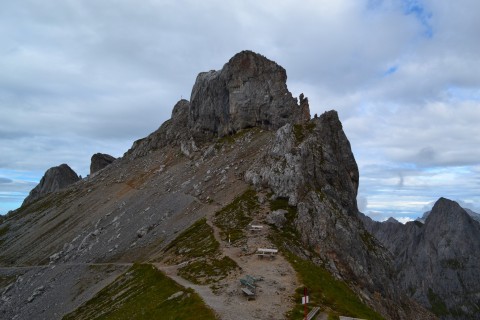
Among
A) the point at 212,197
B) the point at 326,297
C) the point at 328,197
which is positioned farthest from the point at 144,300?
the point at 328,197

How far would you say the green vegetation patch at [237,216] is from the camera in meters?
56.9

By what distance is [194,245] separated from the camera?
5694 cm

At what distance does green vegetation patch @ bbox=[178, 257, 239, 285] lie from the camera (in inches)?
1582

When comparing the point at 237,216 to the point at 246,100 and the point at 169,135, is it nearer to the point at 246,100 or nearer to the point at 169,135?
the point at 246,100

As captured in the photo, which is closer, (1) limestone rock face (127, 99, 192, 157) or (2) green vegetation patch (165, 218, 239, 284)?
(2) green vegetation patch (165, 218, 239, 284)

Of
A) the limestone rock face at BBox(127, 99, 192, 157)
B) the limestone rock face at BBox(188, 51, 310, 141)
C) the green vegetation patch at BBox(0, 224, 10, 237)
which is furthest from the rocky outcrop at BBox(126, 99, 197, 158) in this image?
the green vegetation patch at BBox(0, 224, 10, 237)

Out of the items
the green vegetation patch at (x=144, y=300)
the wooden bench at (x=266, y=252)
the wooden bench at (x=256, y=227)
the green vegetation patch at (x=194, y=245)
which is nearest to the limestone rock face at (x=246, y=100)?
the green vegetation patch at (x=194, y=245)

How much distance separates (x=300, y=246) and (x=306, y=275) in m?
16.6

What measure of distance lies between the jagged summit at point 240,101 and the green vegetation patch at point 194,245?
175 feet

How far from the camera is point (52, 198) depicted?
155 meters

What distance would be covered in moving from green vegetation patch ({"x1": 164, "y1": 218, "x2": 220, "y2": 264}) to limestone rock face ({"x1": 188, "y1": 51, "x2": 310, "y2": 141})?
5316 centimetres

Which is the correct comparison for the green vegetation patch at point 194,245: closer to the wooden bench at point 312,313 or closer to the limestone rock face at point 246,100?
the wooden bench at point 312,313

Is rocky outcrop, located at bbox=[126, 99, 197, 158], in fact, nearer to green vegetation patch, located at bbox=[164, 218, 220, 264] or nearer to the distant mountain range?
the distant mountain range

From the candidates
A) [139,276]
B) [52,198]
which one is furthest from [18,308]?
[52,198]
